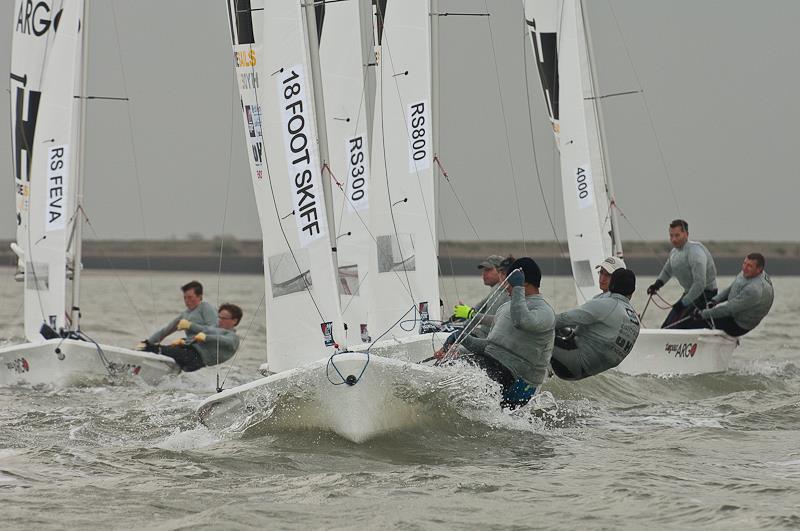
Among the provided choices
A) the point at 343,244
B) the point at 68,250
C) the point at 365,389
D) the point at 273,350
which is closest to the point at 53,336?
the point at 68,250

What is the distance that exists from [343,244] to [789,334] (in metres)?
11.9

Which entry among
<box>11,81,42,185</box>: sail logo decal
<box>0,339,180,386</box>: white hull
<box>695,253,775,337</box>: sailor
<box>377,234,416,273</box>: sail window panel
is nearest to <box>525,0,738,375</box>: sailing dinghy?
<box>695,253,775,337</box>: sailor

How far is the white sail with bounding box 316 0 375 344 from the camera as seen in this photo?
13828 mm

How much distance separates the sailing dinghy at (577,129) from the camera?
16.8 meters

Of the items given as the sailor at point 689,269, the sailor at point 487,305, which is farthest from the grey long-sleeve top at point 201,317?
the sailor at point 689,269

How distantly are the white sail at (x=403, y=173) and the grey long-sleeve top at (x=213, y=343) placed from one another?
1.73 m

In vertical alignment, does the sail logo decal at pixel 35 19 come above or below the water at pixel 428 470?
above

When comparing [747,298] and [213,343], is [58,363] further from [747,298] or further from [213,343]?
[747,298]

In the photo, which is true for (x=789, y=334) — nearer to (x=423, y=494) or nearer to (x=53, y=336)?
(x=53, y=336)

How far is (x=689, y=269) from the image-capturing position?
13898 mm

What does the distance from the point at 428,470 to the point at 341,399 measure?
854 mm

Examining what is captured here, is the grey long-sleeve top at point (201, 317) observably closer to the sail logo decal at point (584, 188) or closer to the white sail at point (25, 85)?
the white sail at point (25, 85)

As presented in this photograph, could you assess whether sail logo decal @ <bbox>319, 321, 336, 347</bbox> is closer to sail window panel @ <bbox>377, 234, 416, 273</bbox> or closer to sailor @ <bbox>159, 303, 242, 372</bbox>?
sail window panel @ <bbox>377, 234, 416, 273</bbox>

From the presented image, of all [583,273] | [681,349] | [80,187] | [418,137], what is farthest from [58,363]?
[583,273]
